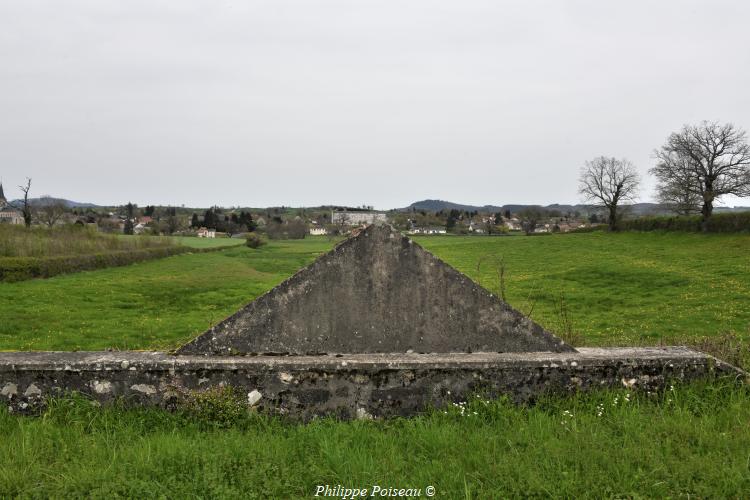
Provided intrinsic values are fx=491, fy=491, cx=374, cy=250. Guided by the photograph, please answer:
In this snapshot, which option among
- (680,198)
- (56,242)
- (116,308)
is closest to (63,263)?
(56,242)

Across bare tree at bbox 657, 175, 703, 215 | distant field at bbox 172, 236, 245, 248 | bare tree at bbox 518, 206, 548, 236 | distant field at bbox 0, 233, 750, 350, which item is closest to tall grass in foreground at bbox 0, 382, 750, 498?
distant field at bbox 0, 233, 750, 350

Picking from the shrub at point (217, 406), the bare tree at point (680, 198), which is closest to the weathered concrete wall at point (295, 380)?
the shrub at point (217, 406)

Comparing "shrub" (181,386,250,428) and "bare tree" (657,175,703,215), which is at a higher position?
"bare tree" (657,175,703,215)

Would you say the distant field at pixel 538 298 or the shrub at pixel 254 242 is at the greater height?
the shrub at pixel 254 242

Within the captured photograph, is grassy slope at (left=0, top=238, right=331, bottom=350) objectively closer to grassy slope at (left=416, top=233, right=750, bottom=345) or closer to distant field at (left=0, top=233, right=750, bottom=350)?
distant field at (left=0, top=233, right=750, bottom=350)

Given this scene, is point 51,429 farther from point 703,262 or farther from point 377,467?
point 703,262

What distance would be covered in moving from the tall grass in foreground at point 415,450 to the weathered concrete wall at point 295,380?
0.14 metres

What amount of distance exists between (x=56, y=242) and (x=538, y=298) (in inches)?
A: 1220

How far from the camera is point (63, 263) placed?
30375mm

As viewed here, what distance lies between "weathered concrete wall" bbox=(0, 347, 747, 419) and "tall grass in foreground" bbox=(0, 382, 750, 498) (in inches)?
5.4

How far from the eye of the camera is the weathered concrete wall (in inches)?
152

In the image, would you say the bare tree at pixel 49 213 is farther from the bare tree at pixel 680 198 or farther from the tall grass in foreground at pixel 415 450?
the bare tree at pixel 680 198

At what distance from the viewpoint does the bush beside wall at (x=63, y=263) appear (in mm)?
26250

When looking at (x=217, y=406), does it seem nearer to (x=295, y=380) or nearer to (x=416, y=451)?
(x=295, y=380)
